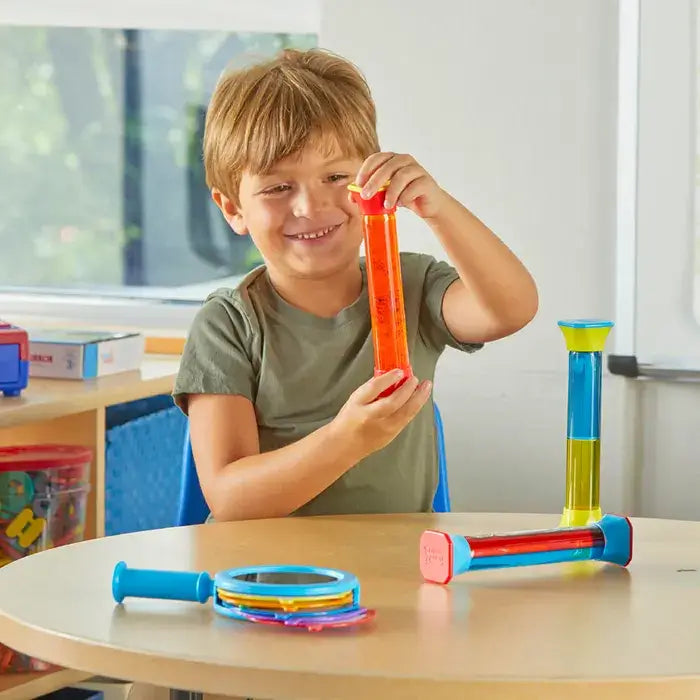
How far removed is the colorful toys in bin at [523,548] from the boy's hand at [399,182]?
312mm

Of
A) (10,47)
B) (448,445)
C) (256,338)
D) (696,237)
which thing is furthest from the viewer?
(10,47)

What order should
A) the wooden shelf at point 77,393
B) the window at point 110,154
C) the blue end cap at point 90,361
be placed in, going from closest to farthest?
the wooden shelf at point 77,393
the blue end cap at point 90,361
the window at point 110,154

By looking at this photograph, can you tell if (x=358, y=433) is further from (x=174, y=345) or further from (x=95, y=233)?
(x=95, y=233)

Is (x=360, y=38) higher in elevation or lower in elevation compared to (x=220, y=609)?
higher

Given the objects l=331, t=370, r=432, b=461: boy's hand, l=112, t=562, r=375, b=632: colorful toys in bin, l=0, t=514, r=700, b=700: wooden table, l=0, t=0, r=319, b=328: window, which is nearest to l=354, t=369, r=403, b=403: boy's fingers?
l=331, t=370, r=432, b=461: boy's hand

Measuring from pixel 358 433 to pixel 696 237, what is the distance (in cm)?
94

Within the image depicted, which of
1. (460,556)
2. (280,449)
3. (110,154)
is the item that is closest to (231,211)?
(280,449)

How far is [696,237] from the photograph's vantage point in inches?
79.8

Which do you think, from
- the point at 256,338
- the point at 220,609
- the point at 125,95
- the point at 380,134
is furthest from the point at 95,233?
the point at 220,609

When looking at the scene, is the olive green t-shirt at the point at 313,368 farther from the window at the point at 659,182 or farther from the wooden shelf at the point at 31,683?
the wooden shelf at the point at 31,683

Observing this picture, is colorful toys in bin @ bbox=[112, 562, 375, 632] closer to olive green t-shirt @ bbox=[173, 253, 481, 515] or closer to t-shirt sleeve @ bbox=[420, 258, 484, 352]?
olive green t-shirt @ bbox=[173, 253, 481, 515]

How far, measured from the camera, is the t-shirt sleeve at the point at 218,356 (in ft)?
5.08

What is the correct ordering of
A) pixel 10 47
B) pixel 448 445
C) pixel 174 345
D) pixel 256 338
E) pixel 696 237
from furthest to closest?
1. pixel 10 47
2. pixel 174 345
3. pixel 448 445
4. pixel 696 237
5. pixel 256 338

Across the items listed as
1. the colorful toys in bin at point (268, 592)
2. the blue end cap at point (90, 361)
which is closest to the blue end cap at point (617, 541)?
the colorful toys in bin at point (268, 592)
